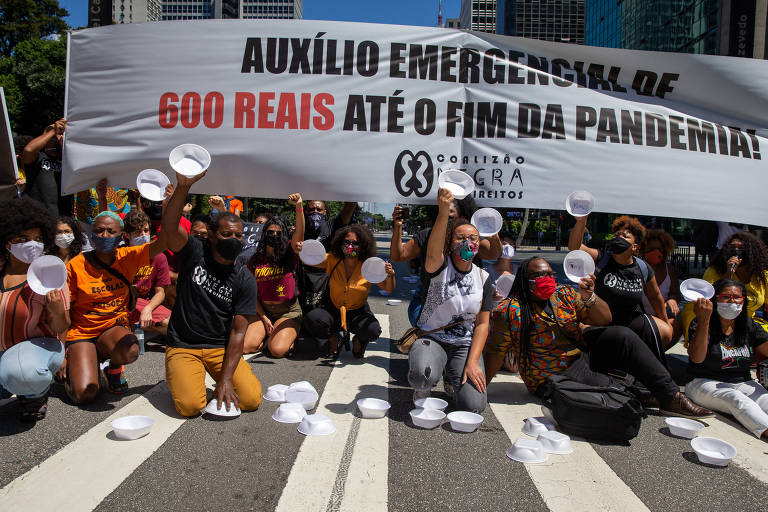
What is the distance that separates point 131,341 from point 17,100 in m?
31.8

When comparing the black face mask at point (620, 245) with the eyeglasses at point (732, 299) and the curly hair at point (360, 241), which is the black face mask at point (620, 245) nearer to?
the eyeglasses at point (732, 299)

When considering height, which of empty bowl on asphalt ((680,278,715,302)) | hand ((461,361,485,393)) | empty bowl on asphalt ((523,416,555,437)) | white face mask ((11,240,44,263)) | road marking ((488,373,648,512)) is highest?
white face mask ((11,240,44,263))

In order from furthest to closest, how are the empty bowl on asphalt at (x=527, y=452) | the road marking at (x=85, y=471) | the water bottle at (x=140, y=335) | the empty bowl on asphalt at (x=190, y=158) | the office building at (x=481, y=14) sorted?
the office building at (x=481, y=14)
the water bottle at (x=140, y=335)
the empty bowl on asphalt at (x=190, y=158)
the empty bowl on asphalt at (x=527, y=452)
the road marking at (x=85, y=471)

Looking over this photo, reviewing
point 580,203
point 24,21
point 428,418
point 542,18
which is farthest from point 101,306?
point 542,18

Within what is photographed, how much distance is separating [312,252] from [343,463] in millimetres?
2467

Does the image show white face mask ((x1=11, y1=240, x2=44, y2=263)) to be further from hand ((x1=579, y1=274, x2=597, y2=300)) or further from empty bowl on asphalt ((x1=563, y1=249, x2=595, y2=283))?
hand ((x1=579, y1=274, x2=597, y2=300))

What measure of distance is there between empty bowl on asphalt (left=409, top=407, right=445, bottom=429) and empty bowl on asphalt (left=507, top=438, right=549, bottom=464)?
1.87 ft


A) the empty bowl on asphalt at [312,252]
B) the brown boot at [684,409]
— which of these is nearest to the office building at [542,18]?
the empty bowl on asphalt at [312,252]

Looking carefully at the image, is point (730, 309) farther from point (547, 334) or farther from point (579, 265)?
point (547, 334)

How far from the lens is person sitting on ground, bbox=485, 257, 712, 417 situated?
13.3 feet

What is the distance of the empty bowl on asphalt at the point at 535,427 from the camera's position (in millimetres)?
3570

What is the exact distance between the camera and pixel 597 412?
11.4 feet

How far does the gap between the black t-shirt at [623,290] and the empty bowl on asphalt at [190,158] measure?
3.44m

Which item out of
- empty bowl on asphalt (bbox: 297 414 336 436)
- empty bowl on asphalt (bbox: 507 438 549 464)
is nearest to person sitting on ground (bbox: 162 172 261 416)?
empty bowl on asphalt (bbox: 297 414 336 436)
